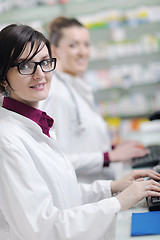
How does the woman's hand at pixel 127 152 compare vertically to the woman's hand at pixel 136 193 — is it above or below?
below

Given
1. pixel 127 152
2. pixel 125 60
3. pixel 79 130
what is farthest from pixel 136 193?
pixel 125 60

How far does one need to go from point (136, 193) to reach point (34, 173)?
1.15ft

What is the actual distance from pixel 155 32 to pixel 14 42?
140 inches

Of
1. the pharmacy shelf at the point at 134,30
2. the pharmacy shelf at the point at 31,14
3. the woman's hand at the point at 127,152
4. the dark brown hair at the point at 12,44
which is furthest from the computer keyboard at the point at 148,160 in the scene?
the pharmacy shelf at the point at 31,14

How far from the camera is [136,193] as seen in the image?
3.77 ft

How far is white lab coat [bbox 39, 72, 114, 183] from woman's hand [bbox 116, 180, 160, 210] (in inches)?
26.5

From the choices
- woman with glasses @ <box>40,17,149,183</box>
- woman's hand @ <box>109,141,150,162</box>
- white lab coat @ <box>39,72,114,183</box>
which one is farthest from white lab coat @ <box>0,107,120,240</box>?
woman's hand @ <box>109,141,150,162</box>

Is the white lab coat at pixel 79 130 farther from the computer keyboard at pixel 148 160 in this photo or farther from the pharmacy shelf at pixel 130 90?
the pharmacy shelf at pixel 130 90

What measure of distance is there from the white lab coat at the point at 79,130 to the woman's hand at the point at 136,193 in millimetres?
674

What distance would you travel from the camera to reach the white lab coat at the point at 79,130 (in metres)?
1.85

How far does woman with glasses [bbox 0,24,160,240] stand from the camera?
100cm

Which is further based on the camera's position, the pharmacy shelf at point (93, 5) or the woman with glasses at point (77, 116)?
the pharmacy shelf at point (93, 5)

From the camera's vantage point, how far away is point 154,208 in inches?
45.6

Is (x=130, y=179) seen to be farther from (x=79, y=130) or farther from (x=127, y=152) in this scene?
(x=79, y=130)
